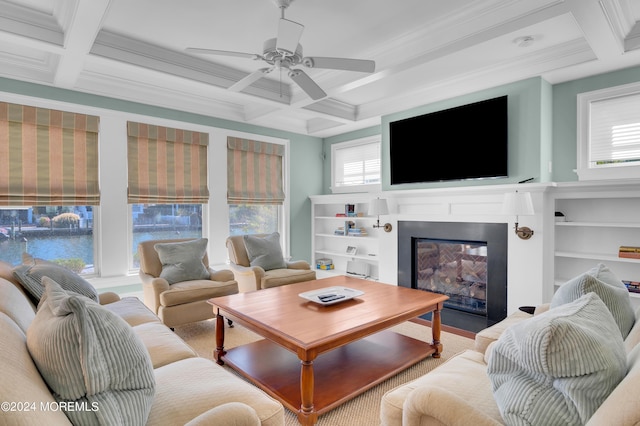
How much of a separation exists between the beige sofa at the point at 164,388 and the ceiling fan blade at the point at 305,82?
2054mm

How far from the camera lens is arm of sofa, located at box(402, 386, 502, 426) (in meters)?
1.23

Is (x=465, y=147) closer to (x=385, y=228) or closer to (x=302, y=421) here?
(x=385, y=228)

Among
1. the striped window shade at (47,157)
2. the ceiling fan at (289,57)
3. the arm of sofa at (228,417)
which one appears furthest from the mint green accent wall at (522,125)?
the striped window shade at (47,157)

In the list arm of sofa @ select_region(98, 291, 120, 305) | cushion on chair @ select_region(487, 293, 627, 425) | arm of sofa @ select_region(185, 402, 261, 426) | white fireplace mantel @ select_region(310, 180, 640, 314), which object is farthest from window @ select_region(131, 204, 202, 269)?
cushion on chair @ select_region(487, 293, 627, 425)

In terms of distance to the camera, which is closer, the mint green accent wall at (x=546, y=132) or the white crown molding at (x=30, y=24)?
the white crown molding at (x=30, y=24)

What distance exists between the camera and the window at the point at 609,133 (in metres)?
3.25

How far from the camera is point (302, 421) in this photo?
203cm

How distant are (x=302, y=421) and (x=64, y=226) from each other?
3398mm

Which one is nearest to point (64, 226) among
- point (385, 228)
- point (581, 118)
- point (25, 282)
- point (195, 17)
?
point (25, 282)

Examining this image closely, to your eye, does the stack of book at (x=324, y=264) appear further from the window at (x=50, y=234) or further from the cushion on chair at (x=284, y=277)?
the window at (x=50, y=234)

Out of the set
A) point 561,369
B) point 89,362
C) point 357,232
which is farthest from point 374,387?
point 357,232

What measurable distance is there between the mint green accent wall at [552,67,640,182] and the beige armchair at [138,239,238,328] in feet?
11.7

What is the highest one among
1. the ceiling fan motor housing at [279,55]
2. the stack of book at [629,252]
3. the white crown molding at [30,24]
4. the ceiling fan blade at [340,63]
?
the white crown molding at [30,24]

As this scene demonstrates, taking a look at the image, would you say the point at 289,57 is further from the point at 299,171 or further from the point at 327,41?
the point at 299,171
